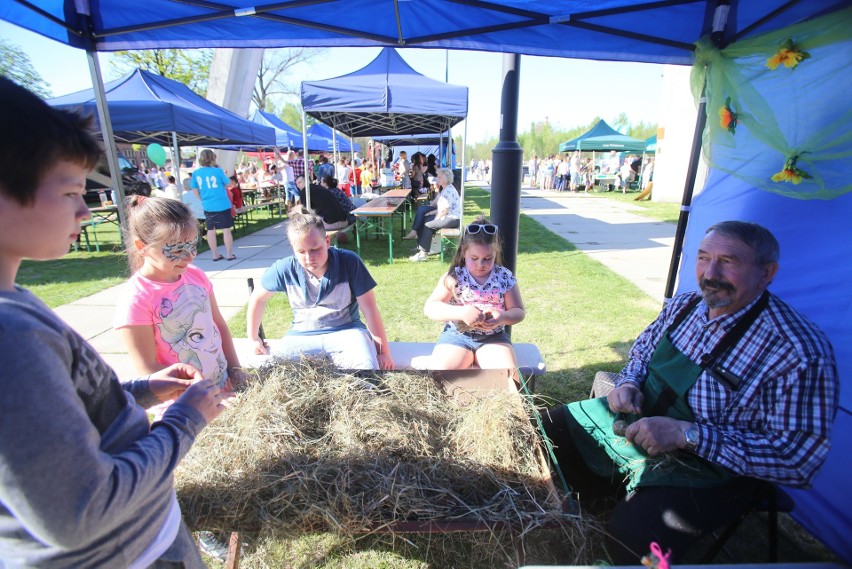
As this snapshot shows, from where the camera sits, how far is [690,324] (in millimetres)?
1973

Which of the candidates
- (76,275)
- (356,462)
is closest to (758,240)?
(356,462)

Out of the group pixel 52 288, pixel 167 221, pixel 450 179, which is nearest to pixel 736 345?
pixel 167 221

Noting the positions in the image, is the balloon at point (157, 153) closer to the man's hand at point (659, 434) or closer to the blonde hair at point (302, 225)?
the blonde hair at point (302, 225)

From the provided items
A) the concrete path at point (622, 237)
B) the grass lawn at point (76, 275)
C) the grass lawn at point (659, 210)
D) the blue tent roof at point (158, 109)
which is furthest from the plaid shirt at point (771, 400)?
the grass lawn at point (659, 210)

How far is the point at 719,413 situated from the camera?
175 centimetres

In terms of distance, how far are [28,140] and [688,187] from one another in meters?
3.36

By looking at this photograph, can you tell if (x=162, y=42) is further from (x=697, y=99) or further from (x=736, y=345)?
(x=736, y=345)

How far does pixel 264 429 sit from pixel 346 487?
41 cm

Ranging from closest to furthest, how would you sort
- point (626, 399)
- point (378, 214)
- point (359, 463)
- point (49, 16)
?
point (359, 463)
point (626, 399)
point (49, 16)
point (378, 214)

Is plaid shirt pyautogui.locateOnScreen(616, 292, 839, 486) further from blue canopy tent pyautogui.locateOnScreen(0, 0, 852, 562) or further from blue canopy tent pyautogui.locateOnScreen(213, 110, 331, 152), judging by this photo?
blue canopy tent pyautogui.locateOnScreen(213, 110, 331, 152)

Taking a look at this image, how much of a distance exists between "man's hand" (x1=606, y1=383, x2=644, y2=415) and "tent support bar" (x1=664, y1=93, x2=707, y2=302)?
4.10 feet

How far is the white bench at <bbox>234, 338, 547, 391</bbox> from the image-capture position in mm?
2684

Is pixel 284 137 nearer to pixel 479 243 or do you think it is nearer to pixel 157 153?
pixel 157 153

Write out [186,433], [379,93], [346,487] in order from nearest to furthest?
1. [186,433]
2. [346,487]
3. [379,93]
